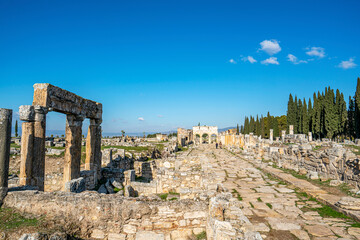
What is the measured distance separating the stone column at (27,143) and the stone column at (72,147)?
2.14 m

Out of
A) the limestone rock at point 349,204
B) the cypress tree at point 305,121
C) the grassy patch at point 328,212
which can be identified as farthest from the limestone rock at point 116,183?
the cypress tree at point 305,121

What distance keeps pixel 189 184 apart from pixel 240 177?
2.33 meters

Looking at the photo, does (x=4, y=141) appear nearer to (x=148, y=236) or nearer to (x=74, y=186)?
(x=74, y=186)

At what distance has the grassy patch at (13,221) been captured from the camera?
4.86m

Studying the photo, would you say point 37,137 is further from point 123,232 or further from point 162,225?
point 162,225

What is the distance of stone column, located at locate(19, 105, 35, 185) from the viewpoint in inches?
328

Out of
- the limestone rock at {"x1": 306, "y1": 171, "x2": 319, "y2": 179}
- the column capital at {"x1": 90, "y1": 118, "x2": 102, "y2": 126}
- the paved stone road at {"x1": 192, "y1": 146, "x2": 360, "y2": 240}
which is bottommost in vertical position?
the paved stone road at {"x1": 192, "y1": 146, "x2": 360, "y2": 240}

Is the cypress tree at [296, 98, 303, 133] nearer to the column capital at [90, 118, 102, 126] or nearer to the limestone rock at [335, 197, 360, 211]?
the column capital at [90, 118, 102, 126]

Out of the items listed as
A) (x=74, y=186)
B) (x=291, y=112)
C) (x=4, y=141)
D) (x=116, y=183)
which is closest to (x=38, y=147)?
(x=74, y=186)

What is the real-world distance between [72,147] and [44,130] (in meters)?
2.13

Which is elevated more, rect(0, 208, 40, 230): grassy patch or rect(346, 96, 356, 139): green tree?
rect(346, 96, 356, 139): green tree

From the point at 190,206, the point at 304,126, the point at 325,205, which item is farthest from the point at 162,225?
the point at 304,126

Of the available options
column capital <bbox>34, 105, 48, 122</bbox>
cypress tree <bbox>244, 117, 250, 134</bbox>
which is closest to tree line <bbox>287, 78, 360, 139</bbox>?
cypress tree <bbox>244, 117, 250, 134</bbox>

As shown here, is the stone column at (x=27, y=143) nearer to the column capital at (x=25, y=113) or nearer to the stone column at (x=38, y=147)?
the column capital at (x=25, y=113)
